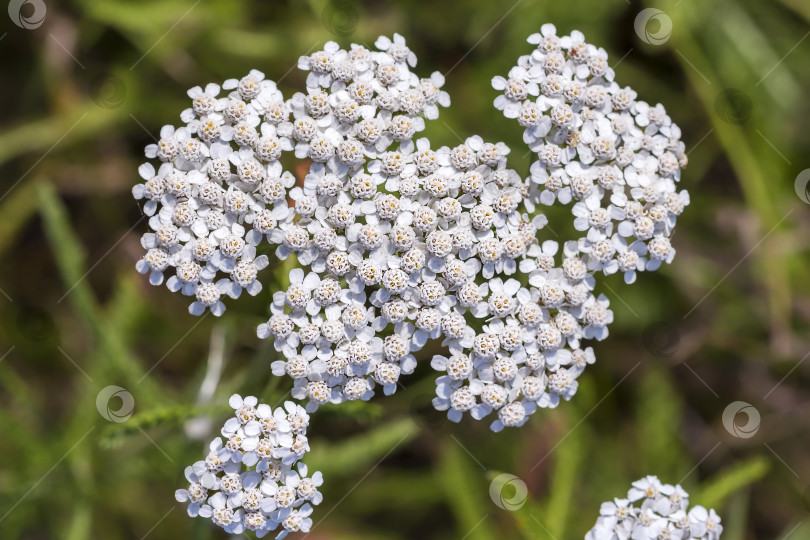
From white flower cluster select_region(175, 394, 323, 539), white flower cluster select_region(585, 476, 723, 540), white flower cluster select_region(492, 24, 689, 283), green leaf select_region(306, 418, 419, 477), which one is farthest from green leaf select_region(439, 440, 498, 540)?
white flower cluster select_region(492, 24, 689, 283)

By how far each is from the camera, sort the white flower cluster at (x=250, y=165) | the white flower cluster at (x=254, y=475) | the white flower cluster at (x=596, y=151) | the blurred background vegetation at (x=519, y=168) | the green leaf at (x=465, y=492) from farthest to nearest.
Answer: the blurred background vegetation at (x=519, y=168), the green leaf at (x=465, y=492), the white flower cluster at (x=596, y=151), the white flower cluster at (x=250, y=165), the white flower cluster at (x=254, y=475)

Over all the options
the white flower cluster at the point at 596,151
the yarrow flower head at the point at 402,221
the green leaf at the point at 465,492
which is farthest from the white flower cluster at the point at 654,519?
the green leaf at the point at 465,492

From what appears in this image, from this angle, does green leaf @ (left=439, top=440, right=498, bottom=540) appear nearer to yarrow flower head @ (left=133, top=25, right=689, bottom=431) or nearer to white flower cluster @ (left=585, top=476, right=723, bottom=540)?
white flower cluster @ (left=585, top=476, right=723, bottom=540)

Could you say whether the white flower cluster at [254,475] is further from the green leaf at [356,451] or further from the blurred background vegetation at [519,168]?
the blurred background vegetation at [519,168]

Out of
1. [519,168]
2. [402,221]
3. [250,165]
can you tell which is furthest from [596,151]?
[519,168]

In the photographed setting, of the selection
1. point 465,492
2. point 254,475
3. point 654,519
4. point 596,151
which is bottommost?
point 254,475

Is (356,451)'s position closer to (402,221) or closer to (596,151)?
(402,221)
